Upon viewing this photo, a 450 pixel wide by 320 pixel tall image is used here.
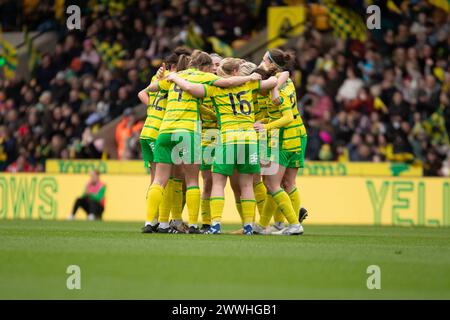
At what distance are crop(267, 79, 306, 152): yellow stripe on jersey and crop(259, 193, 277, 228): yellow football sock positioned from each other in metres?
0.72

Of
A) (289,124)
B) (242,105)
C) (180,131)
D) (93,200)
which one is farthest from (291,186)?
(93,200)

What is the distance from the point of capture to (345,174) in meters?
20.1

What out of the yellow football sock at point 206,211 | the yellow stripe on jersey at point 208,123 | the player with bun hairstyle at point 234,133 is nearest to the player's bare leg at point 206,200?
the yellow football sock at point 206,211

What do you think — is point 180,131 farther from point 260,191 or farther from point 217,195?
point 260,191

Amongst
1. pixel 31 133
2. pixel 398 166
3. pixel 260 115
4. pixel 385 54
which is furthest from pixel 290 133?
pixel 31 133

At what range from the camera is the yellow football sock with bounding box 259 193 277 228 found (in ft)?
45.6

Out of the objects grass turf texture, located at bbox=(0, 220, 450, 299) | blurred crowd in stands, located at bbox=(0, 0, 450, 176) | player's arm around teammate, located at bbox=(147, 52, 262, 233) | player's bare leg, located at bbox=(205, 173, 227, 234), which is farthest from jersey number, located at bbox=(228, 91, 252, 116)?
blurred crowd in stands, located at bbox=(0, 0, 450, 176)

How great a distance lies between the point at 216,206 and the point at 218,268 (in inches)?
148

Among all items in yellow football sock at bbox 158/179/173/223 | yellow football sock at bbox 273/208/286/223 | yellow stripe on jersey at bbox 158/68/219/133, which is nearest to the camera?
yellow stripe on jersey at bbox 158/68/219/133

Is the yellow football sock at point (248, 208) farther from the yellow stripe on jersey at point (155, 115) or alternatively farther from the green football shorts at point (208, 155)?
the yellow stripe on jersey at point (155, 115)

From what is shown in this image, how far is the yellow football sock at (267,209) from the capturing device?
547 inches

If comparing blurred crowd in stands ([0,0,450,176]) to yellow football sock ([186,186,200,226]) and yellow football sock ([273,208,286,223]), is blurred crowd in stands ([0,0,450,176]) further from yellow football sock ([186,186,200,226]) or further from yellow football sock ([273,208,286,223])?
yellow football sock ([186,186,200,226])
